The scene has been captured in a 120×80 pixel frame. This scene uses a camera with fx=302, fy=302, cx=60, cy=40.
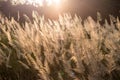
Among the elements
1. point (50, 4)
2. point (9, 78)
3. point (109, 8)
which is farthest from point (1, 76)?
point (50, 4)

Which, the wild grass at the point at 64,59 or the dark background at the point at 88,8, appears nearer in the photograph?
the wild grass at the point at 64,59

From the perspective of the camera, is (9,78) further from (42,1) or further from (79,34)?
(42,1)

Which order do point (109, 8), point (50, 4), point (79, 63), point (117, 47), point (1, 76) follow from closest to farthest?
point (79, 63)
point (117, 47)
point (1, 76)
point (109, 8)
point (50, 4)

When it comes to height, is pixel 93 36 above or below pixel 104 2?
below

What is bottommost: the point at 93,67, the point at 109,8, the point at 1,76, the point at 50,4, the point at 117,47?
the point at 93,67

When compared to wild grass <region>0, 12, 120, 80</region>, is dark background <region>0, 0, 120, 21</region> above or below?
above

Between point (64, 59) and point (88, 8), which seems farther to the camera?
point (88, 8)

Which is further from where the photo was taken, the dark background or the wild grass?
the dark background

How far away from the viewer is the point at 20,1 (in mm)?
13555

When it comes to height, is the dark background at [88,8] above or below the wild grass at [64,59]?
above

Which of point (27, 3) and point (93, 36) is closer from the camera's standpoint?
point (93, 36)

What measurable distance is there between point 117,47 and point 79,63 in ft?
1.80

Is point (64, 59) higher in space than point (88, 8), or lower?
lower

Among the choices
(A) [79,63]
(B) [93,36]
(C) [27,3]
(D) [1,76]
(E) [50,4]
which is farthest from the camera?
(C) [27,3]
